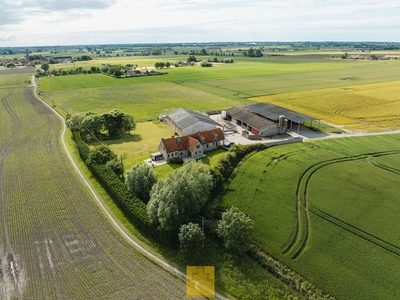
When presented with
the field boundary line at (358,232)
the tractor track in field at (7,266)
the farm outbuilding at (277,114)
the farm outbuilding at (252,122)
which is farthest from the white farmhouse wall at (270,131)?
the tractor track in field at (7,266)

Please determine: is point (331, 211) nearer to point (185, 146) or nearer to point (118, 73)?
point (185, 146)

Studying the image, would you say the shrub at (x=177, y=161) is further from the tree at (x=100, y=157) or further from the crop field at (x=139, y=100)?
the crop field at (x=139, y=100)

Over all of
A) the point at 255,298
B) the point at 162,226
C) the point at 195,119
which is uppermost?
the point at 195,119

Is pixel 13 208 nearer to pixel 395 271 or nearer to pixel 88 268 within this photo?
pixel 88 268

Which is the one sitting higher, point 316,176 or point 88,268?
point 316,176

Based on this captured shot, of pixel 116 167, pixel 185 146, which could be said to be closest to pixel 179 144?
pixel 185 146

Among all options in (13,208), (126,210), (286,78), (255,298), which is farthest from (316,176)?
(286,78)
